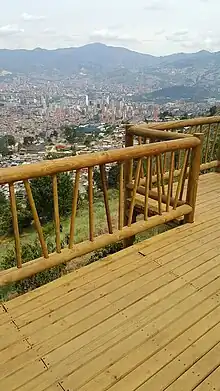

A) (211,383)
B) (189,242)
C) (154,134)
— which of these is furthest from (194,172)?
(211,383)

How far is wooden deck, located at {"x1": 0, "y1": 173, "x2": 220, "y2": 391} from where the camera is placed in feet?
5.42

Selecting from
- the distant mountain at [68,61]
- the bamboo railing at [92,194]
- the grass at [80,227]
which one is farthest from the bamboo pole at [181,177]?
the distant mountain at [68,61]

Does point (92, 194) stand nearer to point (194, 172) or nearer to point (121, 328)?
point (121, 328)

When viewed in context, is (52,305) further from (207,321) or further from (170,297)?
(207,321)

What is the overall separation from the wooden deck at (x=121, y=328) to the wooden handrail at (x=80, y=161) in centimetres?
79

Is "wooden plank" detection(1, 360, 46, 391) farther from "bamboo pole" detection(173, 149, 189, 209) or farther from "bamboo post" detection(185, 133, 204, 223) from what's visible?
"bamboo post" detection(185, 133, 204, 223)

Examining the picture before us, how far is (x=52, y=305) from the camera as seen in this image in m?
2.17

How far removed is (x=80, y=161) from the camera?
2305 mm

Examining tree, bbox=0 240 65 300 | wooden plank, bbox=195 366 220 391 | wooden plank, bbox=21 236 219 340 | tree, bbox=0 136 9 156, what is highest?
wooden plank, bbox=195 366 220 391

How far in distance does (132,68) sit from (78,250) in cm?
14767

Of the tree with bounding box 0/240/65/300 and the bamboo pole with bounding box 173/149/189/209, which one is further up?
the bamboo pole with bounding box 173/149/189/209

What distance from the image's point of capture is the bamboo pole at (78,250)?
2.27m

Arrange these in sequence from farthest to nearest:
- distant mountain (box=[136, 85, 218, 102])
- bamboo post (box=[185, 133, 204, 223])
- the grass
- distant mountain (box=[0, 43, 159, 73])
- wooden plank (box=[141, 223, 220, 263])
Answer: distant mountain (box=[0, 43, 159, 73]) → distant mountain (box=[136, 85, 218, 102]) → the grass → bamboo post (box=[185, 133, 204, 223]) → wooden plank (box=[141, 223, 220, 263])

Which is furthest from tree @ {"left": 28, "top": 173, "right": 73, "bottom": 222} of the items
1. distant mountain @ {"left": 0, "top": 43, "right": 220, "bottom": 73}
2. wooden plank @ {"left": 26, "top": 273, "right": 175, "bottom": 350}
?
distant mountain @ {"left": 0, "top": 43, "right": 220, "bottom": 73}
